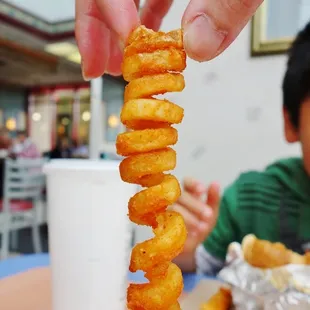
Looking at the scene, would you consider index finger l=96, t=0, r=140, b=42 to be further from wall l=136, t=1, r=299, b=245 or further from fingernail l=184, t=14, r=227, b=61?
wall l=136, t=1, r=299, b=245

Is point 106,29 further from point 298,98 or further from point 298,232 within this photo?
point 298,232

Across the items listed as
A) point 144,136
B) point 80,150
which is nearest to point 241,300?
point 144,136

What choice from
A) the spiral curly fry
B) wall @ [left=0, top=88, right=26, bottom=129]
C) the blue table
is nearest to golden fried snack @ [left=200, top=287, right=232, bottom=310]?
the blue table

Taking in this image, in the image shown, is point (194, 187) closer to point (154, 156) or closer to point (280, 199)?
point (280, 199)

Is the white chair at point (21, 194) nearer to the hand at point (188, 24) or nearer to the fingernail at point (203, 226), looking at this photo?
the fingernail at point (203, 226)

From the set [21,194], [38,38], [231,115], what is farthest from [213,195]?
[38,38]

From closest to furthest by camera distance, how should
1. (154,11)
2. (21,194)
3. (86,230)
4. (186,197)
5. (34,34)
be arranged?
1. (86,230)
2. (154,11)
3. (186,197)
4. (21,194)
5. (34,34)
